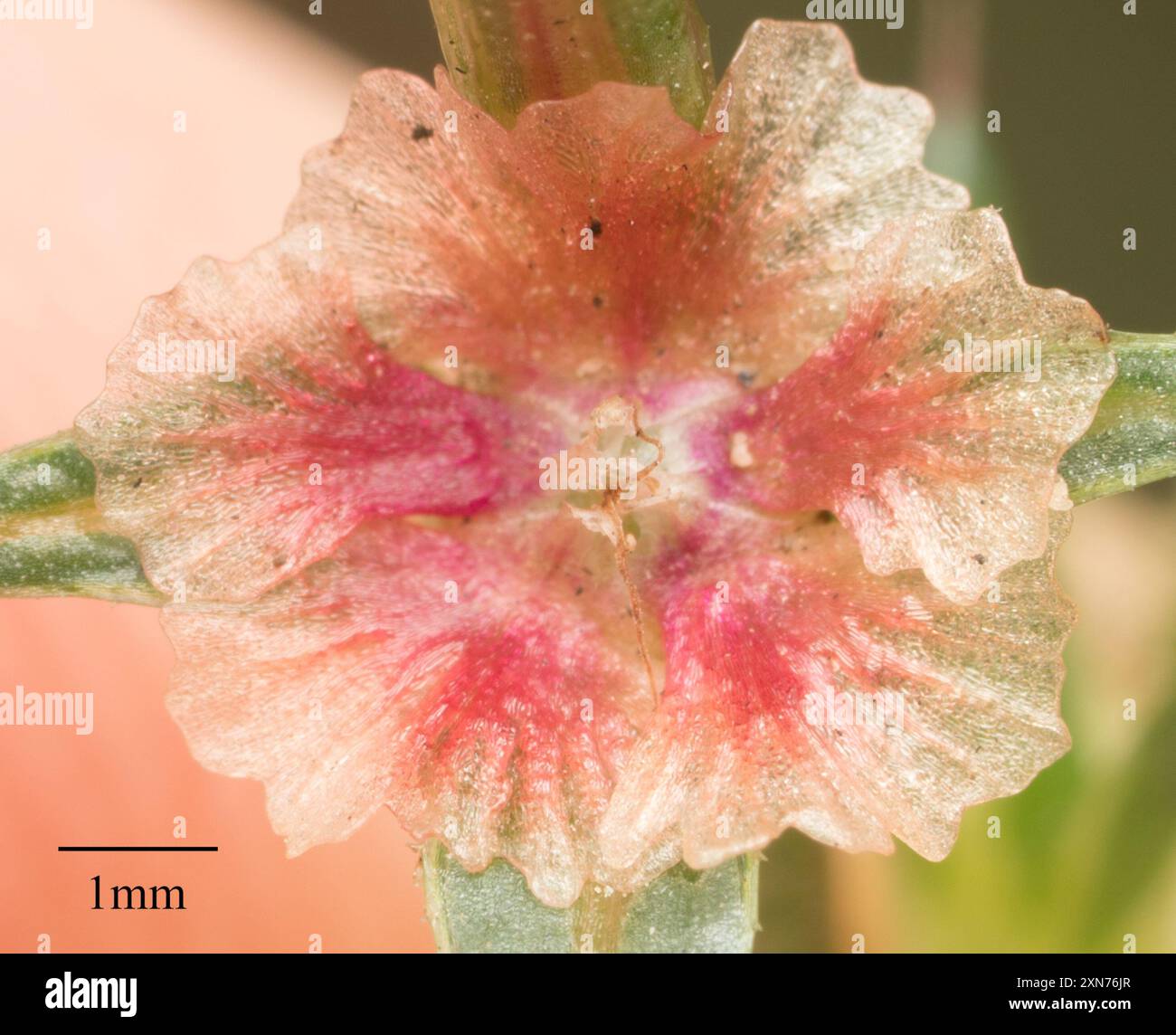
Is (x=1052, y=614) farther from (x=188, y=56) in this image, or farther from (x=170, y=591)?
(x=188, y=56)

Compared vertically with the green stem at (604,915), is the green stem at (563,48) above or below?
above

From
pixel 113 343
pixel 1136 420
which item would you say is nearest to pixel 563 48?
pixel 1136 420

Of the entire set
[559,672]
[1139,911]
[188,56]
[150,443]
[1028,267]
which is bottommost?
[1139,911]

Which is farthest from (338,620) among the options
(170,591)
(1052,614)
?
(1052,614)

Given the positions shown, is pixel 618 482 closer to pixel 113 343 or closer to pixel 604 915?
pixel 604 915

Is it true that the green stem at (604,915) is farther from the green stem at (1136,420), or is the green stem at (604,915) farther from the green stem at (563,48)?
the green stem at (563,48)

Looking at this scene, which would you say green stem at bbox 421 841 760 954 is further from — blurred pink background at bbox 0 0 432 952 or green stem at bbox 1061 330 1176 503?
blurred pink background at bbox 0 0 432 952

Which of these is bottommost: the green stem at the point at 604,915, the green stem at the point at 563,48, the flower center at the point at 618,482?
the green stem at the point at 604,915

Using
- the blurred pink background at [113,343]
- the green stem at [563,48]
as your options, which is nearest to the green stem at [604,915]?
the green stem at [563,48]

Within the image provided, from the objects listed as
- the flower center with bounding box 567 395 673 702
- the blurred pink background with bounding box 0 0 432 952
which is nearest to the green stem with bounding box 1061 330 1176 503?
the flower center with bounding box 567 395 673 702
